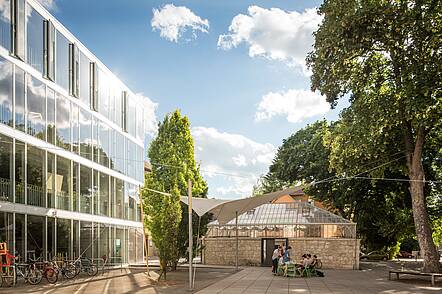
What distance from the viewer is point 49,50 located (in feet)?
77.9

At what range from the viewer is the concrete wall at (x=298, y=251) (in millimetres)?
30531

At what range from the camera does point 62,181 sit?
971 inches

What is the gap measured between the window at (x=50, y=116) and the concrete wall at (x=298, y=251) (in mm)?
14594

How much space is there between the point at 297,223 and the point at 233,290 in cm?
1671

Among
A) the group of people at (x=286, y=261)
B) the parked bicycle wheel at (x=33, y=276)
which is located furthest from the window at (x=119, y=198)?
the parked bicycle wheel at (x=33, y=276)

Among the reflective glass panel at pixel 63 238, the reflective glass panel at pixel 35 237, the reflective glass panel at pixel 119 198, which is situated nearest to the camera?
the reflective glass panel at pixel 35 237

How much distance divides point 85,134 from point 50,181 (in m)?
Result: 5.07

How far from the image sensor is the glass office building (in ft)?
66.4

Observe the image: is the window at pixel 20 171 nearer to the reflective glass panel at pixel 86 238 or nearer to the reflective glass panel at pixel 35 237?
the reflective glass panel at pixel 35 237

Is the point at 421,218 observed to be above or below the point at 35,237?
above

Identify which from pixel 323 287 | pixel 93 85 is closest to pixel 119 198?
pixel 93 85

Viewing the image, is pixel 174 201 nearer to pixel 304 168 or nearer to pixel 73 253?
pixel 73 253

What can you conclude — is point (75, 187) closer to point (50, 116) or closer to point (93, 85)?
point (50, 116)

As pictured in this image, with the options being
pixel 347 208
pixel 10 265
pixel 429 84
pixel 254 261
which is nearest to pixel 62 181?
pixel 10 265
